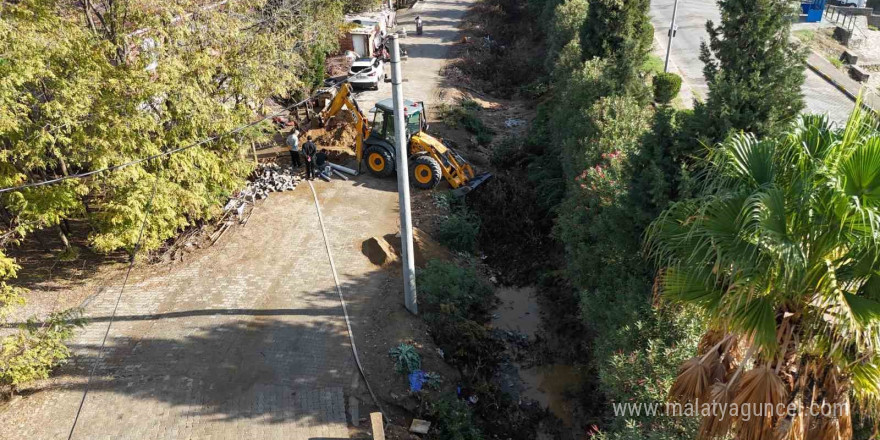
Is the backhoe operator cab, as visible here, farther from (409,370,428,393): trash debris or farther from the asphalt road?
the asphalt road

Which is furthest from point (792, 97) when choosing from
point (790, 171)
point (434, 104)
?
point (434, 104)

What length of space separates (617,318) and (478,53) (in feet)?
73.8

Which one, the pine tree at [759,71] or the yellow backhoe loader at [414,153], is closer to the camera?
the pine tree at [759,71]

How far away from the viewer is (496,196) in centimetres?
1549

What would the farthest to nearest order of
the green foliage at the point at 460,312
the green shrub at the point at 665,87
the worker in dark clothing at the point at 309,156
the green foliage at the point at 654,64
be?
the green foliage at the point at 654,64 → the green shrub at the point at 665,87 → the worker in dark clothing at the point at 309,156 → the green foliage at the point at 460,312

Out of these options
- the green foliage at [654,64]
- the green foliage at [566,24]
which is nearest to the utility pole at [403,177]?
the green foliage at [566,24]

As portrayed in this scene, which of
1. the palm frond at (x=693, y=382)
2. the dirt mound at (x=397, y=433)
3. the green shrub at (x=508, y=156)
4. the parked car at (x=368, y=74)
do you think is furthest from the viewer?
the parked car at (x=368, y=74)

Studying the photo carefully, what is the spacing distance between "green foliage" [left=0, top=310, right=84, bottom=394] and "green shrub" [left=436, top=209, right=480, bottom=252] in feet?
24.9

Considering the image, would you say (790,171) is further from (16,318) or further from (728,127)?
(16,318)

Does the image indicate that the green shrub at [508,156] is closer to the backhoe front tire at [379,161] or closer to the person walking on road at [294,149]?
the backhoe front tire at [379,161]

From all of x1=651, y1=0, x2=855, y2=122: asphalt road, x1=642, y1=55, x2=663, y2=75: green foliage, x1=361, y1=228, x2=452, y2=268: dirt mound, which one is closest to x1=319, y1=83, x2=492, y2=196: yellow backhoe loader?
x1=361, y1=228, x2=452, y2=268: dirt mound

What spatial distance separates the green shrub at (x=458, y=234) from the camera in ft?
45.6

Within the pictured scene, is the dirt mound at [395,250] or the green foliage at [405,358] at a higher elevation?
the dirt mound at [395,250]

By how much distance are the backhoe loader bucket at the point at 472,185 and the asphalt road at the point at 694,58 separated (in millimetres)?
6329
